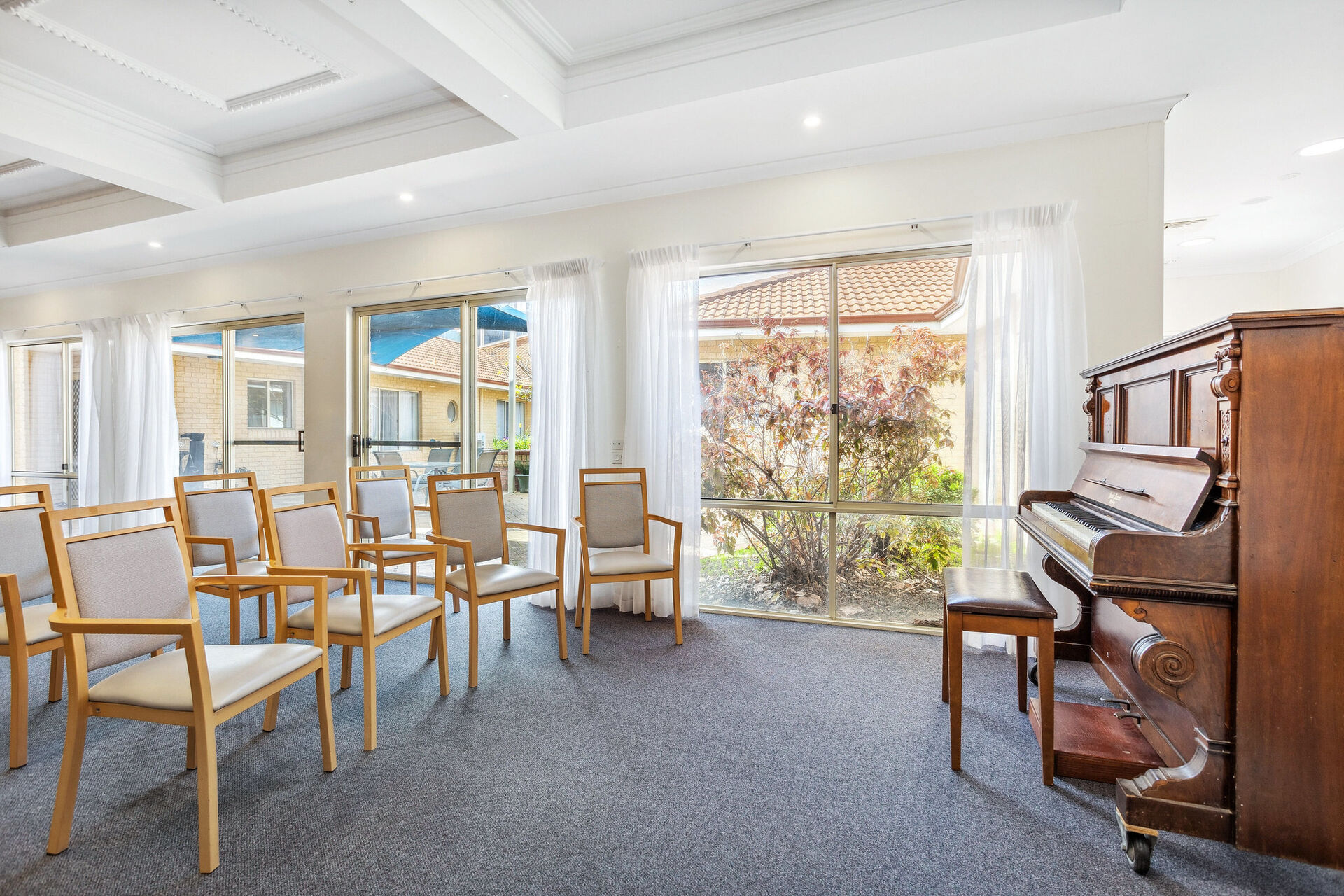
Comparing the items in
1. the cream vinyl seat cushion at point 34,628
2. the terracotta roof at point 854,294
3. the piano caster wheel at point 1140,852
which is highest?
the terracotta roof at point 854,294

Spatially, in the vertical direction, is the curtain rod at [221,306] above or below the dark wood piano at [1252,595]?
above

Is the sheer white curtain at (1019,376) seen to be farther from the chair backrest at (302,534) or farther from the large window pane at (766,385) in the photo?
the chair backrest at (302,534)

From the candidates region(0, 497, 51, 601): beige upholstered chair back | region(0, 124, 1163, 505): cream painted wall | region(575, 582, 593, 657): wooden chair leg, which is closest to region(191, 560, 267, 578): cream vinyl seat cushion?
region(0, 497, 51, 601): beige upholstered chair back

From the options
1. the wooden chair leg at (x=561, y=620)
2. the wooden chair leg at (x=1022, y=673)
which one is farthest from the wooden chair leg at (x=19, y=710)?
the wooden chair leg at (x=1022, y=673)

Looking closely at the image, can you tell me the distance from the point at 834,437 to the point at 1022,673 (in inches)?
62.4

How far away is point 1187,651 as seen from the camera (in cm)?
160

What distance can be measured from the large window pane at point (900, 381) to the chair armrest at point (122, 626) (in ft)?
10.1

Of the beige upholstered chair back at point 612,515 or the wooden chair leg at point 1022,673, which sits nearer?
the wooden chair leg at point 1022,673

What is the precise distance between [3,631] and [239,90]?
2726 millimetres

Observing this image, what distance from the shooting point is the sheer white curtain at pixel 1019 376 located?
2.96m

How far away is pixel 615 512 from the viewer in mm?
3537

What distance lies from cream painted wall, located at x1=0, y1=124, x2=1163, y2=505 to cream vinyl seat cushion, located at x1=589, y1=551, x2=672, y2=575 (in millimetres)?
865

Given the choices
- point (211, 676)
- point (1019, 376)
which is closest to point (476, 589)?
point (211, 676)

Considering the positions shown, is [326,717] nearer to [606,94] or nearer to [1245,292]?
[606,94]
